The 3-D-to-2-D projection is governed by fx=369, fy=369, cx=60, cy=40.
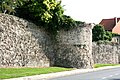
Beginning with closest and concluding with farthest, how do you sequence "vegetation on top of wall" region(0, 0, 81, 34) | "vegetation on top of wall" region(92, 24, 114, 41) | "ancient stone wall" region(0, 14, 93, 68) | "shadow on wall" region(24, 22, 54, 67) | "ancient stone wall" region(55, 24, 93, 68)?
"ancient stone wall" region(0, 14, 93, 68)
"shadow on wall" region(24, 22, 54, 67)
"vegetation on top of wall" region(0, 0, 81, 34)
"ancient stone wall" region(55, 24, 93, 68)
"vegetation on top of wall" region(92, 24, 114, 41)

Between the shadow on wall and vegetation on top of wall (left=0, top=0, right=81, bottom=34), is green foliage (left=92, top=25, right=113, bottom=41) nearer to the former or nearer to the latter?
→ the shadow on wall

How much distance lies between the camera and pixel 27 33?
111ft

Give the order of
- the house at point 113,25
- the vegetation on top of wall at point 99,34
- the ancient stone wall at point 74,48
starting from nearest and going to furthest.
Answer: the ancient stone wall at point 74,48 → the vegetation on top of wall at point 99,34 → the house at point 113,25

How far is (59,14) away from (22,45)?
6.19 meters

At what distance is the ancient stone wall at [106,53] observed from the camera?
2028 inches

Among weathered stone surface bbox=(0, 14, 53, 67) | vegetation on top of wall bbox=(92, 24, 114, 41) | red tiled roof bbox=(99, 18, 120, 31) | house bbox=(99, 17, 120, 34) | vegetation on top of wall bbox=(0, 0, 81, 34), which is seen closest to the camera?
weathered stone surface bbox=(0, 14, 53, 67)

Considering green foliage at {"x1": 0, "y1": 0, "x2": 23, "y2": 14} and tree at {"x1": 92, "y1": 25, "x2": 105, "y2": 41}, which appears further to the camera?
tree at {"x1": 92, "y1": 25, "x2": 105, "y2": 41}

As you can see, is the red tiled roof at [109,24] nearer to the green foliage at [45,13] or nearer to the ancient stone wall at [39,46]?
the ancient stone wall at [39,46]

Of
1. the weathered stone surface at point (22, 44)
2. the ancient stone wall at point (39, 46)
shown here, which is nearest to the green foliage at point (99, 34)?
the ancient stone wall at point (39, 46)

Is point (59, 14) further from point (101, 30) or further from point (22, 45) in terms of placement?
point (101, 30)

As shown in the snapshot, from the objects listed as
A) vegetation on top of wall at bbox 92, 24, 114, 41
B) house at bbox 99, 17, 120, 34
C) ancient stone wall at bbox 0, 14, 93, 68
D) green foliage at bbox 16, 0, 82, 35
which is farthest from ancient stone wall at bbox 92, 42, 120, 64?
house at bbox 99, 17, 120, 34

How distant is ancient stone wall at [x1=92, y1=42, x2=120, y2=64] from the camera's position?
2028 inches

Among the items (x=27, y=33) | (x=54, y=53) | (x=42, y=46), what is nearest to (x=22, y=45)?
(x=27, y=33)

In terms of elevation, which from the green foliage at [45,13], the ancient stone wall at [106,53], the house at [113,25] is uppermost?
the house at [113,25]
